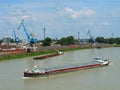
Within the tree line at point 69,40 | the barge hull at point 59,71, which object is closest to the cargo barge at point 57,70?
the barge hull at point 59,71

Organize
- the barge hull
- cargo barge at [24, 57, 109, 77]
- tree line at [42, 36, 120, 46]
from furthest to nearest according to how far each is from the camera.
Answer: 1. tree line at [42, 36, 120, 46]
2. cargo barge at [24, 57, 109, 77]
3. the barge hull

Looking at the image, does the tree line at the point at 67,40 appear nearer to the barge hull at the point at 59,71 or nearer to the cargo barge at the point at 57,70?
the cargo barge at the point at 57,70

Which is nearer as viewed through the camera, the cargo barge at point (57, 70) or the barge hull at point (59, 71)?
the barge hull at point (59, 71)

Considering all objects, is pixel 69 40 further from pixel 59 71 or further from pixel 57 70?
pixel 57 70

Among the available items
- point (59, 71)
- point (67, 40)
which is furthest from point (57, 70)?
point (67, 40)

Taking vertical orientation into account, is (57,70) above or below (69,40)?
below

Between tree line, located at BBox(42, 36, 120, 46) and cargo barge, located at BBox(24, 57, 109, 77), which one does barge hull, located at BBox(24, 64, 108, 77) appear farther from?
tree line, located at BBox(42, 36, 120, 46)

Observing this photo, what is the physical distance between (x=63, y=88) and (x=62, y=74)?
21.6 ft

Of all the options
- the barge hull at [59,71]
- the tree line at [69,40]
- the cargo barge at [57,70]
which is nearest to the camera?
the barge hull at [59,71]

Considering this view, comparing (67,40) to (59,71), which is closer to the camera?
(59,71)

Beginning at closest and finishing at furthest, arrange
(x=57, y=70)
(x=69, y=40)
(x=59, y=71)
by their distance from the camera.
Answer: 1. (x=57, y=70)
2. (x=59, y=71)
3. (x=69, y=40)

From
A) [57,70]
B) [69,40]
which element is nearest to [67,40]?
[69,40]

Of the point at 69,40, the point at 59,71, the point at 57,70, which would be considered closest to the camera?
the point at 57,70

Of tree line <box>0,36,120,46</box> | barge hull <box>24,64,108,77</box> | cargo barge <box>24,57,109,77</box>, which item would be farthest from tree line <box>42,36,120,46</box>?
barge hull <box>24,64,108,77</box>
